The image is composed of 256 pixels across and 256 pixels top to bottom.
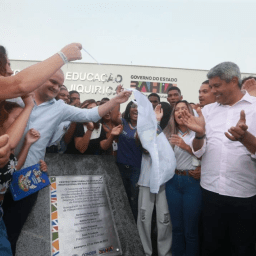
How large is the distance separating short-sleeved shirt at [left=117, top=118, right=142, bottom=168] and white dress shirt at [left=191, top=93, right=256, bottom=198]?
2.95 feet

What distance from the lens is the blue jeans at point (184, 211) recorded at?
2.34 m

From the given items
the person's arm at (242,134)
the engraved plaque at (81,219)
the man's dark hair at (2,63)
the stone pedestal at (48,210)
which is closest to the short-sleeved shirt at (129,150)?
A: the stone pedestal at (48,210)

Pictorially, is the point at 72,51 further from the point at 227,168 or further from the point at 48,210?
the point at 227,168

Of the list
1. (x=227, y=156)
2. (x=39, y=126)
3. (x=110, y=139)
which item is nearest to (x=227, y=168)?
(x=227, y=156)

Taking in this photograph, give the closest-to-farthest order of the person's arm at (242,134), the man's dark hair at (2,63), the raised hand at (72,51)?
the man's dark hair at (2,63) < the raised hand at (72,51) < the person's arm at (242,134)

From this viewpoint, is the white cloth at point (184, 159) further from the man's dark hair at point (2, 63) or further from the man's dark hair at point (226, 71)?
the man's dark hair at point (2, 63)

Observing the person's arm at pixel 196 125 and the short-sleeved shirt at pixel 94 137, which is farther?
the short-sleeved shirt at pixel 94 137

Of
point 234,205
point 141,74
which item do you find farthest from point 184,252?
point 141,74

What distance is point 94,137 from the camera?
2.81 meters

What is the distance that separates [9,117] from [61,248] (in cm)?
118

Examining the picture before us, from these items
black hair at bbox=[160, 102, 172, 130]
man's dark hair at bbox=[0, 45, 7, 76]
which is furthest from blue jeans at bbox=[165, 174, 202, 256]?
man's dark hair at bbox=[0, 45, 7, 76]

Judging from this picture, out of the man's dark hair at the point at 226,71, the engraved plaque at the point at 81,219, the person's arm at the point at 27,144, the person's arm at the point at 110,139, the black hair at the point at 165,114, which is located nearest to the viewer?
the person's arm at the point at 27,144

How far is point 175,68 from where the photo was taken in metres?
Answer: 14.8

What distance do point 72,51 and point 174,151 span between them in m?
1.69
